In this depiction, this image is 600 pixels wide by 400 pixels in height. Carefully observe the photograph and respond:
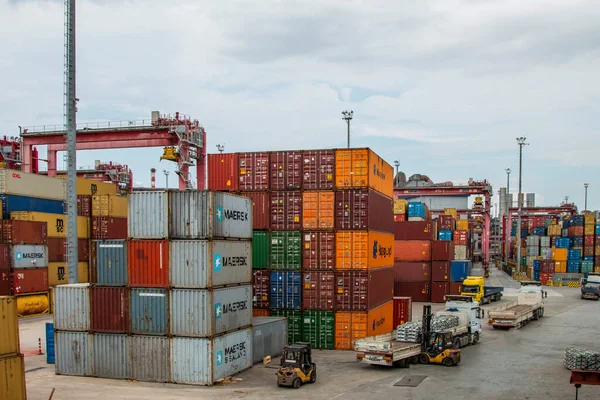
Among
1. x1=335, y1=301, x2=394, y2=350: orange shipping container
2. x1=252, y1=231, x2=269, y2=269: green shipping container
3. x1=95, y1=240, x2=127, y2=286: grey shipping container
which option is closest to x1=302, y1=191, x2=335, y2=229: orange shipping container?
x1=252, y1=231, x2=269, y2=269: green shipping container

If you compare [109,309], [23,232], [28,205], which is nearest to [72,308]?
[109,309]

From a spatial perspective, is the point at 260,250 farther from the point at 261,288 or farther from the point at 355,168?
the point at 355,168

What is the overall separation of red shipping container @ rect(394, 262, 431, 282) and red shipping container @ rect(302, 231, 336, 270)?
28.9 meters

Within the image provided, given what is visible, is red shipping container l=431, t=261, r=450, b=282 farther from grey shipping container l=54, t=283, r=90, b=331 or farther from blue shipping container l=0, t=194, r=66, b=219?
grey shipping container l=54, t=283, r=90, b=331

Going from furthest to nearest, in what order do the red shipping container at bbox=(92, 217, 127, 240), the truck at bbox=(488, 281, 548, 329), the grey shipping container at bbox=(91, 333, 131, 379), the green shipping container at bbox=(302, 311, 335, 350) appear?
the red shipping container at bbox=(92, 217, 127, 240)
the truck at bbox=(488, 281, 548, 329)
the green shipping container at bbox=(302, 311, 335, 350)
the grey shipping container at bbox=(91, 333, 131, 379)

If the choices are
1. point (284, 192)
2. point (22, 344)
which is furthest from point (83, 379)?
point (284, 192)

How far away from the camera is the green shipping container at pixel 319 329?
3272 cm

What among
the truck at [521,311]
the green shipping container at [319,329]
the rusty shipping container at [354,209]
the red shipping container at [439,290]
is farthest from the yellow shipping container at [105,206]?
the truck at [521,311]

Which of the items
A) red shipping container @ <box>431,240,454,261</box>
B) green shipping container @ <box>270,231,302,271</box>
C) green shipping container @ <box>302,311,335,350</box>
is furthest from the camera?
red shipping container @ <box>431,240,454,261</box>

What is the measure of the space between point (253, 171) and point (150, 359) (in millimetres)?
13613

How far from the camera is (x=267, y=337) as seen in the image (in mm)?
30078

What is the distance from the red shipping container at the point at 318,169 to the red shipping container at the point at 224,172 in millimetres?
4409

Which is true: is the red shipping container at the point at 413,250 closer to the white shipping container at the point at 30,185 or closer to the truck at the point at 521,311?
the truck at the point at 521,311

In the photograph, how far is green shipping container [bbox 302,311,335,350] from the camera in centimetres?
3272
